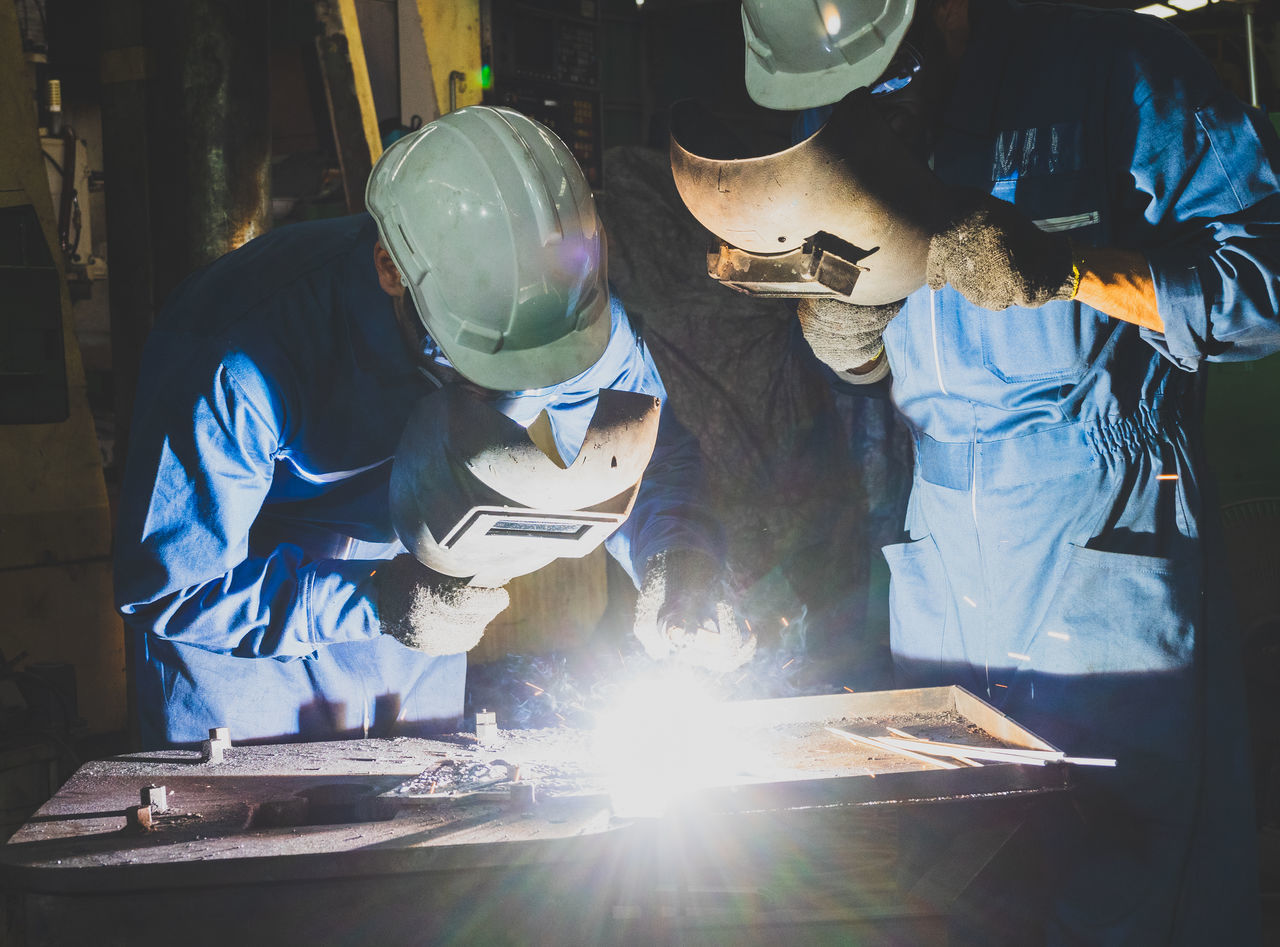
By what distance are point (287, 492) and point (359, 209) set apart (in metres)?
2.40

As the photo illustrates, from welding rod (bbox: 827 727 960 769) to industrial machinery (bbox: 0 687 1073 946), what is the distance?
1cm

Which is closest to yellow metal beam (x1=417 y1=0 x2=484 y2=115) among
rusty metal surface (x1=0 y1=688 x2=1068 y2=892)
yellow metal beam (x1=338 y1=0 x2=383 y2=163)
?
yellow metal beam (x1=338 y1=0 x2=383 y2=163)

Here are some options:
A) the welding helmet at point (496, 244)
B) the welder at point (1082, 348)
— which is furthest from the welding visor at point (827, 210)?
the welding helmet at point (496, 244)

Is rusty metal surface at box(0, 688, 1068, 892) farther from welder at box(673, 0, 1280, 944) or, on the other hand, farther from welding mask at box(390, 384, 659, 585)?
welding mask at box(390, 384, 659, 585)

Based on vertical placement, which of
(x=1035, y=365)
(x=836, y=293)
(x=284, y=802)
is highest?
(x=836, y=293)

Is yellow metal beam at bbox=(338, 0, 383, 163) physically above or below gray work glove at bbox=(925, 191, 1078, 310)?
above

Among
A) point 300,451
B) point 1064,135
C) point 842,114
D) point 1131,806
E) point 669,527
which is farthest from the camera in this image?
point 669,527

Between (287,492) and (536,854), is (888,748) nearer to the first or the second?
(536,854)

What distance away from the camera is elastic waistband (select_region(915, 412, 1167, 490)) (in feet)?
5.73

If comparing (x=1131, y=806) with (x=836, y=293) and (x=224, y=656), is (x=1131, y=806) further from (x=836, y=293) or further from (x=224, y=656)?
(x=224, y=656)

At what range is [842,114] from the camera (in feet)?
5.03

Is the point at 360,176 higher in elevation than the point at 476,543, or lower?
higher

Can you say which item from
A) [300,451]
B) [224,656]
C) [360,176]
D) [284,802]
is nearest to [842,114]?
[300,451]

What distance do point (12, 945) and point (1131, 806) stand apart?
165 centimetres
